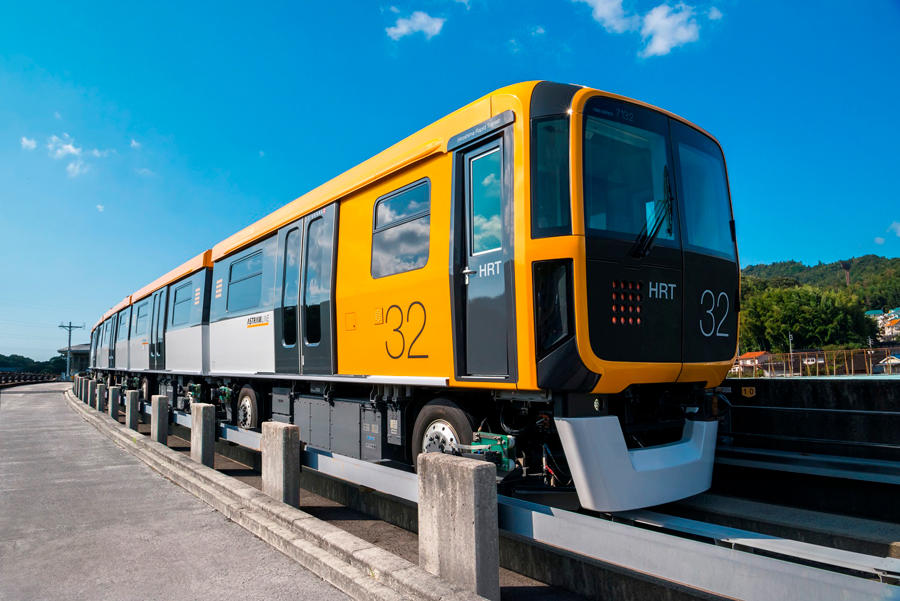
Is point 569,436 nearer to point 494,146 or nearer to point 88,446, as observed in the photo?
point 494,146

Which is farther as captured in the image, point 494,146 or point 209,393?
point 209,393

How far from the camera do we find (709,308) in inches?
199

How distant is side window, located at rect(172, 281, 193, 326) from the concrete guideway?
4.60 metres

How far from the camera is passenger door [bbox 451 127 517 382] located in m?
4.39

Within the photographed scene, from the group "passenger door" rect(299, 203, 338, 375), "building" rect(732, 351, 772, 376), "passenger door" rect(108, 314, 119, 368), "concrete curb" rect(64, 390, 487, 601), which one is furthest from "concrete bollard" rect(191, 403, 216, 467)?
"building" rect(732, 351, 772, 376)

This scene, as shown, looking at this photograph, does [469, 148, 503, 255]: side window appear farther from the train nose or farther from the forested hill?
the forested hill

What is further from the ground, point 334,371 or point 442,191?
point 442,191

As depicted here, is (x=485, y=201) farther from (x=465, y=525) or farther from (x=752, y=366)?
(x=752, y=366)

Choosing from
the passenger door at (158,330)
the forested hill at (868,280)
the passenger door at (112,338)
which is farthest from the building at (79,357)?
the forested hill at (868,280)

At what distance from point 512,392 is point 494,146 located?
6.05ft

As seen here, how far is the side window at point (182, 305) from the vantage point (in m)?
12.5

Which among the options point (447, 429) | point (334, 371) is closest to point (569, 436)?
point (447, 429)

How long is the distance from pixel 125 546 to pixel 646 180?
16.3ft

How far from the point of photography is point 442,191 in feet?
17.0
